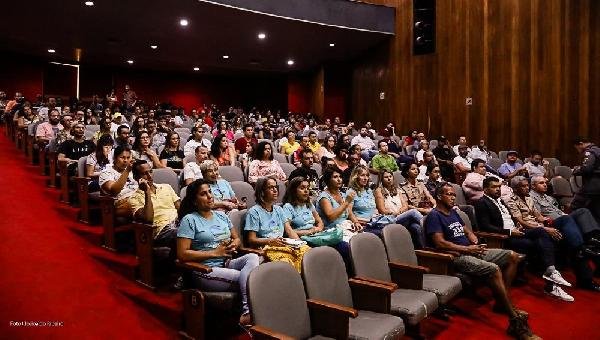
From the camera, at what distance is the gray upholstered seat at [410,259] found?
2.38 m

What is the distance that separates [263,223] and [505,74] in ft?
18.6

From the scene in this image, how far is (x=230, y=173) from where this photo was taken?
3807mm

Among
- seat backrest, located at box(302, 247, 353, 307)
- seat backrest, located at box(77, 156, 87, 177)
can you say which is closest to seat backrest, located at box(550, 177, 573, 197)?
seat backrest, located at box(302, 247, 353, 307)

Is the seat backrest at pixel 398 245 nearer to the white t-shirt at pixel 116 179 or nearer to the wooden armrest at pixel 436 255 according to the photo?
the wooden armrest at pixel 436 255

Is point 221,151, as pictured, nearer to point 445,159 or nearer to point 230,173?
point 230,173

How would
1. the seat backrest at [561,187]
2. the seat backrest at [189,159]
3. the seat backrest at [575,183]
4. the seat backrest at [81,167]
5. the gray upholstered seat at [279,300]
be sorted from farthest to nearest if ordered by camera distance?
the seat backrest at [575,183] < the seat backrest at [561,187] < the seat backrest at [189,159] < the seat backrest at [81,167] < the gray upholstered seat at [279,300]

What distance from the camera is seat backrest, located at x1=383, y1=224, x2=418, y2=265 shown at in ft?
8.24

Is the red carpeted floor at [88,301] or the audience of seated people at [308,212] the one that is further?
the audience of seated people at [308,212]

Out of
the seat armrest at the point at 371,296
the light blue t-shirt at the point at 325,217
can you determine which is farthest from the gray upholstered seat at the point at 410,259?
the light blue t-shirt at the point at 325,217

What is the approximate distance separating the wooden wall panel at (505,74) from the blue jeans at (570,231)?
10.6 ft

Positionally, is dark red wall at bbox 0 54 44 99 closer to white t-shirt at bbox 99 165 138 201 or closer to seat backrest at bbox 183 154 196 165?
seat backrest at bbox 183 154 196 165

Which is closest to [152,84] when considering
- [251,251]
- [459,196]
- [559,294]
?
[459,196]

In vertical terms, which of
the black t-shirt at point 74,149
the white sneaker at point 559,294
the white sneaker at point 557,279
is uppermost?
the black t-shirt at point 74,149

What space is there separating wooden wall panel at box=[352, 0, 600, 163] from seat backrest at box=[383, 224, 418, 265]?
4721 millimetres
